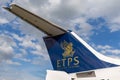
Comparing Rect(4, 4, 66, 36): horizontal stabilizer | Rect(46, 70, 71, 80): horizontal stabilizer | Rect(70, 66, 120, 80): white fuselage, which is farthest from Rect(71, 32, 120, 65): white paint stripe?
Rect(46, 70, 71, 80): horizontal stabilizer

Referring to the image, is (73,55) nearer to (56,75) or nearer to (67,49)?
(67,49)

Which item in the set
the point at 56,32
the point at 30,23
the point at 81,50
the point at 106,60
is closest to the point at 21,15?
the point at 30,23

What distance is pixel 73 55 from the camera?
40.9 feet

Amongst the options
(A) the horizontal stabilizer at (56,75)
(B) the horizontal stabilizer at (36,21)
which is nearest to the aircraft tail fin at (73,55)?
(B) the horizontal stabilizer at (36,21)

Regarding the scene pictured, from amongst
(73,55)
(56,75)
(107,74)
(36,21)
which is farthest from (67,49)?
(107,74)

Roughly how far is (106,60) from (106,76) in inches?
30.3

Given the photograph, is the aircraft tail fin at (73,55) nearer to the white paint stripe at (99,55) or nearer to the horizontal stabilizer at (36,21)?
the white paint stripe at (99,55)

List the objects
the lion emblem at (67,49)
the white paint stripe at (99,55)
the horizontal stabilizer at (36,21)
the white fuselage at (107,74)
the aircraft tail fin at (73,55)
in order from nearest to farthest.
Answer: the white fuselage at (107,74)
the white paint stripe at (99,55)
the horizontal stabilizer at (36,21)
the aircraft tail fin at (73,55)
the lion emblem at (67,49)

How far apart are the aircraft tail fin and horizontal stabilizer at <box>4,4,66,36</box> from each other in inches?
13.4

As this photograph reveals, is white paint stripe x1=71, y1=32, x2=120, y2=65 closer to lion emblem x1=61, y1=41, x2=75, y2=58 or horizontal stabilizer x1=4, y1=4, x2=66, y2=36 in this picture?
lion emblem x1=61, y1=41, x2=75, y2=58

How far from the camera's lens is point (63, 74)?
11.9 meters

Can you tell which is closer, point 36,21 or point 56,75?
point 56,75

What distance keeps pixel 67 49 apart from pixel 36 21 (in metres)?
1.75

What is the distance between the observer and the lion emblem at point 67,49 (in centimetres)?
1255
